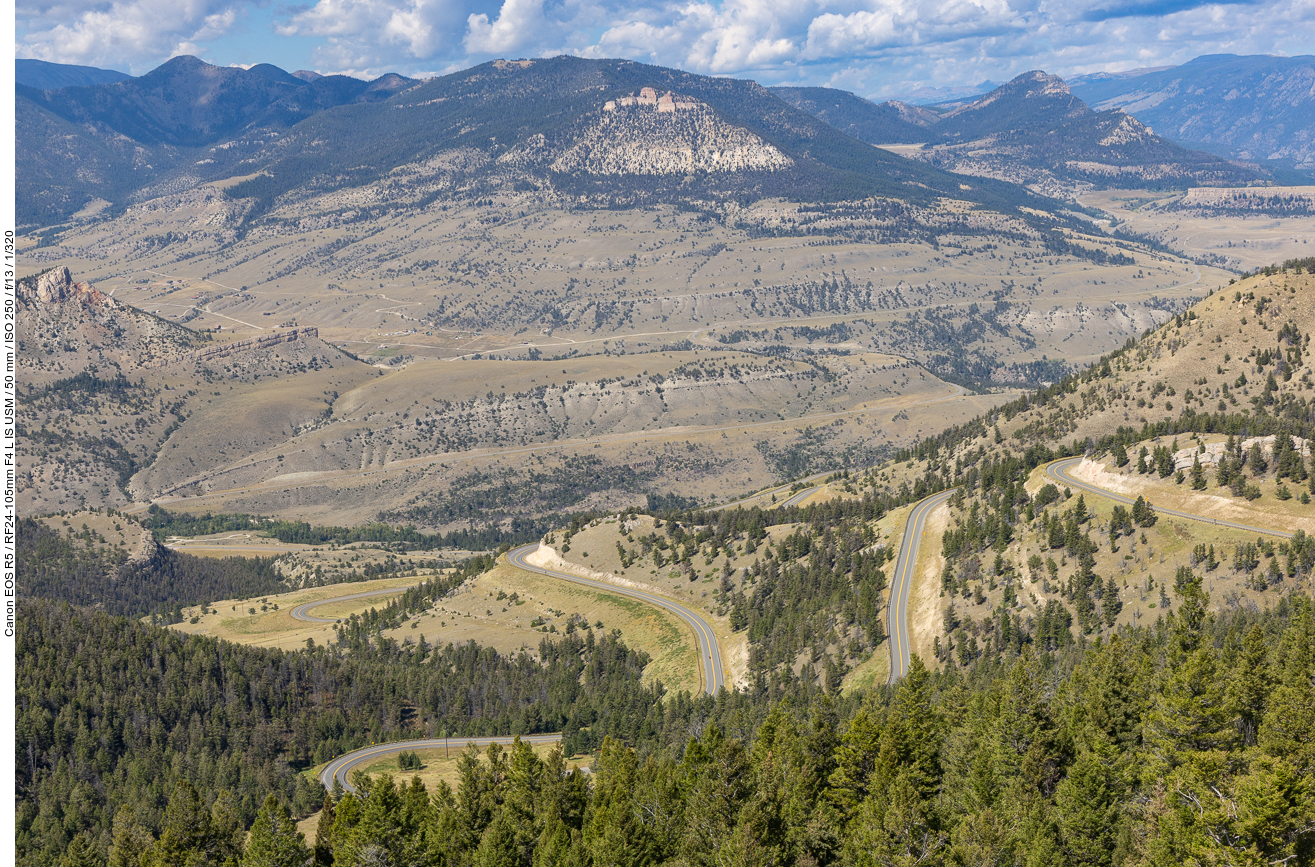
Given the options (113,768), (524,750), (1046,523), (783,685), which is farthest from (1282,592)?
(113,768)

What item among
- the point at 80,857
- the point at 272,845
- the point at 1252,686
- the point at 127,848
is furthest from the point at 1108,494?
the point at 80,857

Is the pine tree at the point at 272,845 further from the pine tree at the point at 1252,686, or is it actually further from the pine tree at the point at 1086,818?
the pine tree at the point at 1252,686

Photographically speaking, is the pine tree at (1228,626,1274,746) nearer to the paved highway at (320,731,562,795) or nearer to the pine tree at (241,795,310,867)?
the pine tree at (241,795,310,867)

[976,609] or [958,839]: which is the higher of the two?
[958,839]

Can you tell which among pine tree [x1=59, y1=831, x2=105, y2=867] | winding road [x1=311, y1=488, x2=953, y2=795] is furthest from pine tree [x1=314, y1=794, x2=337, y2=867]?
winding road [x1=311, y1=488, x2=953, y2=795]

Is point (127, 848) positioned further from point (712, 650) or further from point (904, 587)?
point (904, 587)

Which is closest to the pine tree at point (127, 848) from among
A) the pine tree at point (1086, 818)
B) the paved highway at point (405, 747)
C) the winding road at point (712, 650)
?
the winding road at point (712, 650)

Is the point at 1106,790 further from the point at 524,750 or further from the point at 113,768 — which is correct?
the point at 113,768
